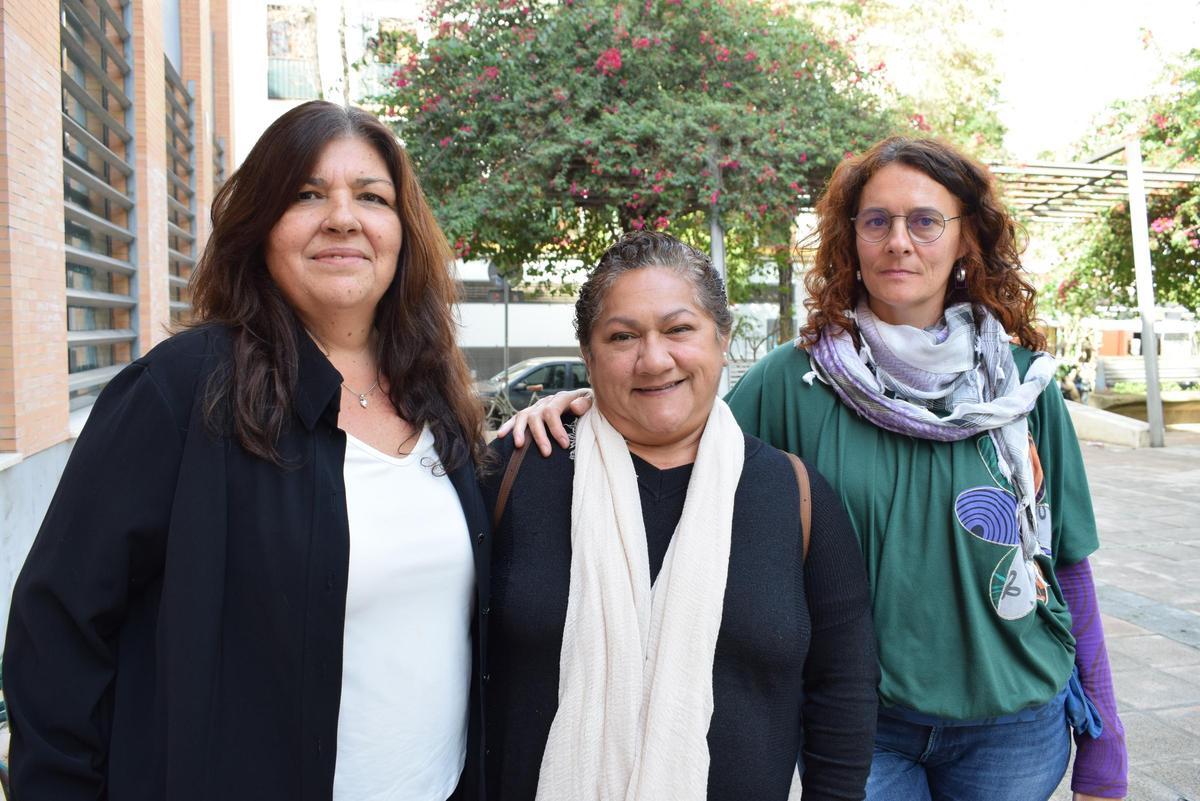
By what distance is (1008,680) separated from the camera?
188 centimetres

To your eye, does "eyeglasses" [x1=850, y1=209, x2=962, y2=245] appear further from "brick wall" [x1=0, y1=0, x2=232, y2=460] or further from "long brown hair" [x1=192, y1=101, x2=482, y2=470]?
"brick wall" [x1=0, y1=0, x2=232, y2=460]

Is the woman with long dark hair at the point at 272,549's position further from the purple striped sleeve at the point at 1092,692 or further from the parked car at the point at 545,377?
the parked car at the point at 545,377

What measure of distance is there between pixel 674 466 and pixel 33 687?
1.20 metres

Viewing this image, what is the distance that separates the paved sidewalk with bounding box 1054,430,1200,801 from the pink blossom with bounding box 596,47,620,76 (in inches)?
235

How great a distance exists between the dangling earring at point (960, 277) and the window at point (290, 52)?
2516cm

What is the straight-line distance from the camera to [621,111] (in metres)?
8.68

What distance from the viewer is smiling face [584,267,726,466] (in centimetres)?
182

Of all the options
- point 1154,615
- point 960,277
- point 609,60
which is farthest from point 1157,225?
point 960,277

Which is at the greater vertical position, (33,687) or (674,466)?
(674,466)

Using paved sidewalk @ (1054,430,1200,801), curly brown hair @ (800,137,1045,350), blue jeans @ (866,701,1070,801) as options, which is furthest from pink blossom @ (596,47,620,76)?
blue jeans @ (866,701,1070,801)

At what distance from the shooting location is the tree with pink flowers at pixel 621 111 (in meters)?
8.66

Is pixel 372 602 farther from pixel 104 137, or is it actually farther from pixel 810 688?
pixel 104 137

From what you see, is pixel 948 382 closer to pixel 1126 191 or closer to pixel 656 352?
pixel 656 352

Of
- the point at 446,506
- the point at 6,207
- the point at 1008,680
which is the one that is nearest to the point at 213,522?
the point at 446,506
